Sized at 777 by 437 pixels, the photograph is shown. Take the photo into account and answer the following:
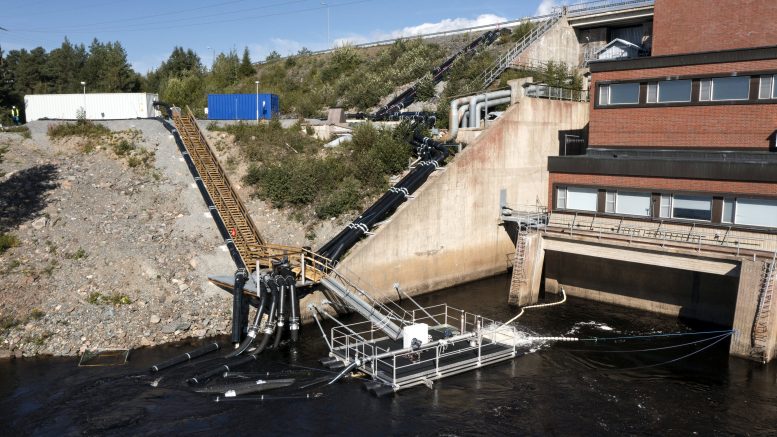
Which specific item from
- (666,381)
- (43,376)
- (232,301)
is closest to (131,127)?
(232,301)

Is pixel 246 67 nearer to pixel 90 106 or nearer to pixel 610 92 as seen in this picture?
pixel 90 106

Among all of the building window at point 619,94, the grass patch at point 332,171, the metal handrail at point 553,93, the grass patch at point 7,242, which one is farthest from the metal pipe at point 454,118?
the grass patch at point 7,242

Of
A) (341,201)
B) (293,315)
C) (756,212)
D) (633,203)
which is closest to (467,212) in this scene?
(341,201)

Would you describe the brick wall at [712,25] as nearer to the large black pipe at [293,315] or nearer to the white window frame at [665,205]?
Result: the white window frame at [665,205]

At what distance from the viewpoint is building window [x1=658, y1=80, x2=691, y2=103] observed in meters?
28.1

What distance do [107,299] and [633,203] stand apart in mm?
23902

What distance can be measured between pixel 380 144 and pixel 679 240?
18.9m

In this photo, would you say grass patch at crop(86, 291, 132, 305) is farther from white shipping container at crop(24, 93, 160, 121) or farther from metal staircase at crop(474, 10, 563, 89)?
metal staircase at crop(474, 10, 563, 89)

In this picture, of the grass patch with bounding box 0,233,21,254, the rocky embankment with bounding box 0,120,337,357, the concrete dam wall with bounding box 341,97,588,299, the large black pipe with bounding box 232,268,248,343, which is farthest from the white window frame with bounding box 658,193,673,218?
the grass patch with bounding box 0,233,21,254

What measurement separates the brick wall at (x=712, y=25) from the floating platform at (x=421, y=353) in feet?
72.7

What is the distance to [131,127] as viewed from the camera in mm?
42781

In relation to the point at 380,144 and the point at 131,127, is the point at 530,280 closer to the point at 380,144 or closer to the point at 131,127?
the point at 380,144

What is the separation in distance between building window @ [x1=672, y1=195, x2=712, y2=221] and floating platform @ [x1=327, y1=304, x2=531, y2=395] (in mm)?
8963

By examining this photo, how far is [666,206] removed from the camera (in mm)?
26875
